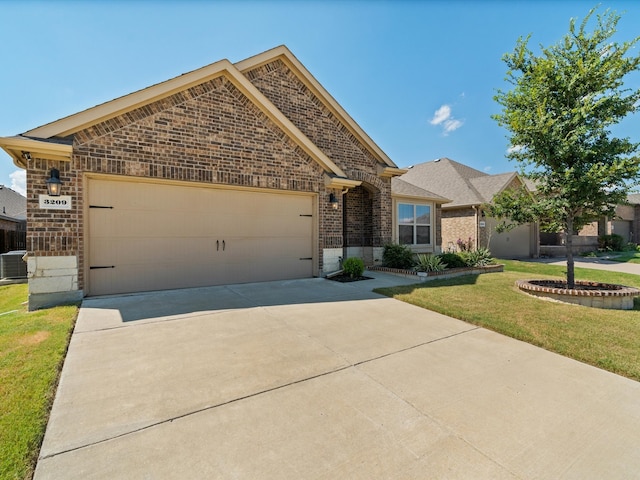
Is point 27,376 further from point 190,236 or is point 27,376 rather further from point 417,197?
point 417,197

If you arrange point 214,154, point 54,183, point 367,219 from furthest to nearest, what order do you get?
point 367,219
point 214,154
point 54,183

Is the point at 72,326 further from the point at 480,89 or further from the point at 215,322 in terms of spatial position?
the point at 480,89

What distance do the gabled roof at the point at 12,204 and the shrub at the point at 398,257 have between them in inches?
1041

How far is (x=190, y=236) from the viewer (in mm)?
7363

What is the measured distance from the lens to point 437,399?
9.38 feet

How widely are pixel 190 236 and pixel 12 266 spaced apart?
749 cm

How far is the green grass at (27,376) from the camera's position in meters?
2.05

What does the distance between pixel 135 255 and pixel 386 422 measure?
647cm

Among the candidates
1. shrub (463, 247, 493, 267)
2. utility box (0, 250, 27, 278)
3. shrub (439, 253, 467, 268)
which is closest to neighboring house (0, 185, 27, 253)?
utility box (0, 250, 27, 278)

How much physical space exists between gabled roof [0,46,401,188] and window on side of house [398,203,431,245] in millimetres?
4404

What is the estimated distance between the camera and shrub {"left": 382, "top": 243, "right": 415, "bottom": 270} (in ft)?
34.6

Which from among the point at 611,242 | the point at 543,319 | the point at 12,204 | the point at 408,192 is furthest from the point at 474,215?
the point at 12,204

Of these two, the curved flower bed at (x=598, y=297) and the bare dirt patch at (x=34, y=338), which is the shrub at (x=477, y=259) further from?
the bare dirt patch at (x=34, y=338)

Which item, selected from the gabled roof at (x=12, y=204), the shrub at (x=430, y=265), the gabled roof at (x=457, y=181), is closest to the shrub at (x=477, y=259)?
the shrub at (x=430, y=265)
